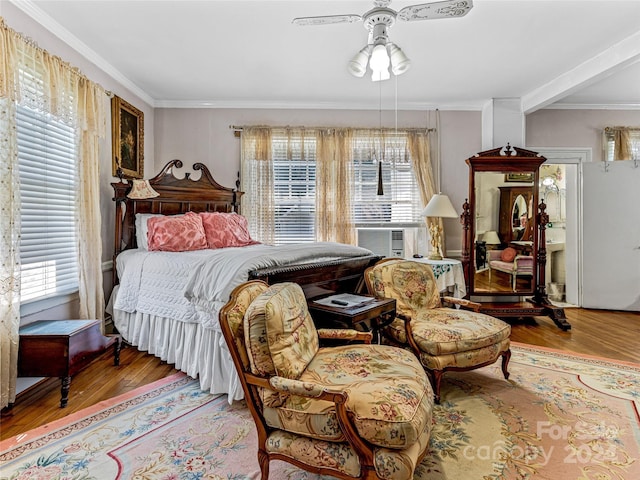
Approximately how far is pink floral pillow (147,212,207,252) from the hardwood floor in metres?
0.99

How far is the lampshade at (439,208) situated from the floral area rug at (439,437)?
2109 millimetres

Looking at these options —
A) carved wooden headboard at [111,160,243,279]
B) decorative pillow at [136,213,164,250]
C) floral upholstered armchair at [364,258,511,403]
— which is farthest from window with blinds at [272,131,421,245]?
floral upholstered armchair at [364,258,511,403]

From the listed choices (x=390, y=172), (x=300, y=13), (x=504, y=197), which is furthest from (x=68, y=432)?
(x=504, y=197)

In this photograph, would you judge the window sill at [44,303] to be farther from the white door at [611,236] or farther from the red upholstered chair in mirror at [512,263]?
the white door at [611,236]

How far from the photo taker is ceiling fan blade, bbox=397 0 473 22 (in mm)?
2002

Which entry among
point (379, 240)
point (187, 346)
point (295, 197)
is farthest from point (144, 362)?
point (379, 240)

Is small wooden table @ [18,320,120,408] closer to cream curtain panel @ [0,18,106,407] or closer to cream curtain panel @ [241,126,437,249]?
cream curtain panel @ [0,18,106,407]

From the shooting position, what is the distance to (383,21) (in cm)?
236

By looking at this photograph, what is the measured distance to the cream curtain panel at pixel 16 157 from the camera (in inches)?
89.9

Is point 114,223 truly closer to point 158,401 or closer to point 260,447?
point 158,401

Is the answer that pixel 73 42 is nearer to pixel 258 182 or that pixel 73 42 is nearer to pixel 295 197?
pixel 258 182

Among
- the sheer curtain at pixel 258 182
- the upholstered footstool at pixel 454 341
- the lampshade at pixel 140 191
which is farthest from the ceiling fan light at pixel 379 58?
the lampshade at pixel 140 191

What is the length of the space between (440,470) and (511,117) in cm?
433

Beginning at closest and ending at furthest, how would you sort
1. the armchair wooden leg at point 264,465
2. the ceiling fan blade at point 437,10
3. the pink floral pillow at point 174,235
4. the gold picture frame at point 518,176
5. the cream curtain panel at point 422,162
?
the armchair wooden leg at point 264,465, the ceiling fan blade at point 437,10, the pink floral pillow at point 174,235, the gold picture frame at point 518,176, the cream curtain panel at point 422,162
